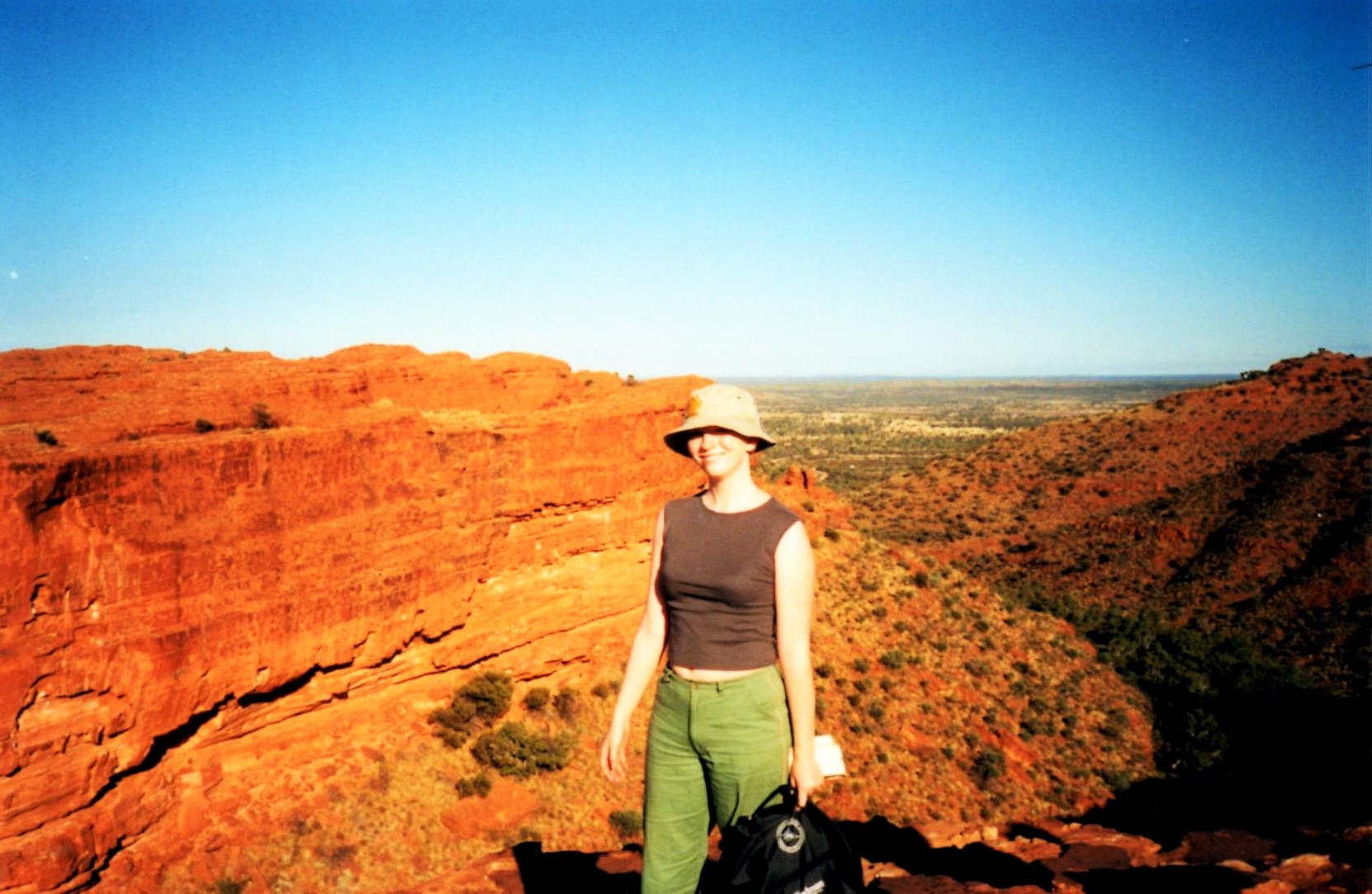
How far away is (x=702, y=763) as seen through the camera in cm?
329

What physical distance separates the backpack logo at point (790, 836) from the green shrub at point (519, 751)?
1235 centimetres

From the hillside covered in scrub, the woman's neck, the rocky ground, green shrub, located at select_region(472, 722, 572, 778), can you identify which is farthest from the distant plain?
the woman's neck

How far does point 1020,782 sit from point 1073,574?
17.3 metres

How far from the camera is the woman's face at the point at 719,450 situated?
3.22 metres

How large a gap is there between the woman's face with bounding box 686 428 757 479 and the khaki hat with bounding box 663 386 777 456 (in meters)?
0.04

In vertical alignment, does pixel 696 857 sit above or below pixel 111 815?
above

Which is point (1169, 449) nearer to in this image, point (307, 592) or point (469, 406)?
point (469, 406)

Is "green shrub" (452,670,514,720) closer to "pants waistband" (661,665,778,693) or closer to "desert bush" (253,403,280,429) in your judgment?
"desert bush" (253,403,280,429)

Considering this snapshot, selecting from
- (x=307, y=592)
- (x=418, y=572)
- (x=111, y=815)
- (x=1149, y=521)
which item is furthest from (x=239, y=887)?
(x=1149, y=521)

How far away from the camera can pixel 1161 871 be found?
6.20 metres

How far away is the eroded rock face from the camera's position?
9.10 metres

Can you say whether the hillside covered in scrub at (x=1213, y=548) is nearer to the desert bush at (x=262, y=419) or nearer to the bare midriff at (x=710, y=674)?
the bare midriff at (x=710, y=674)

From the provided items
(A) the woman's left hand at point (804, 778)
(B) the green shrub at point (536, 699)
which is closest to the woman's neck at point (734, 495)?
(A) the woman's left hand at point (804, 778)

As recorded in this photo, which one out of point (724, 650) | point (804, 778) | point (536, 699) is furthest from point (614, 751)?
point (536, 699)
